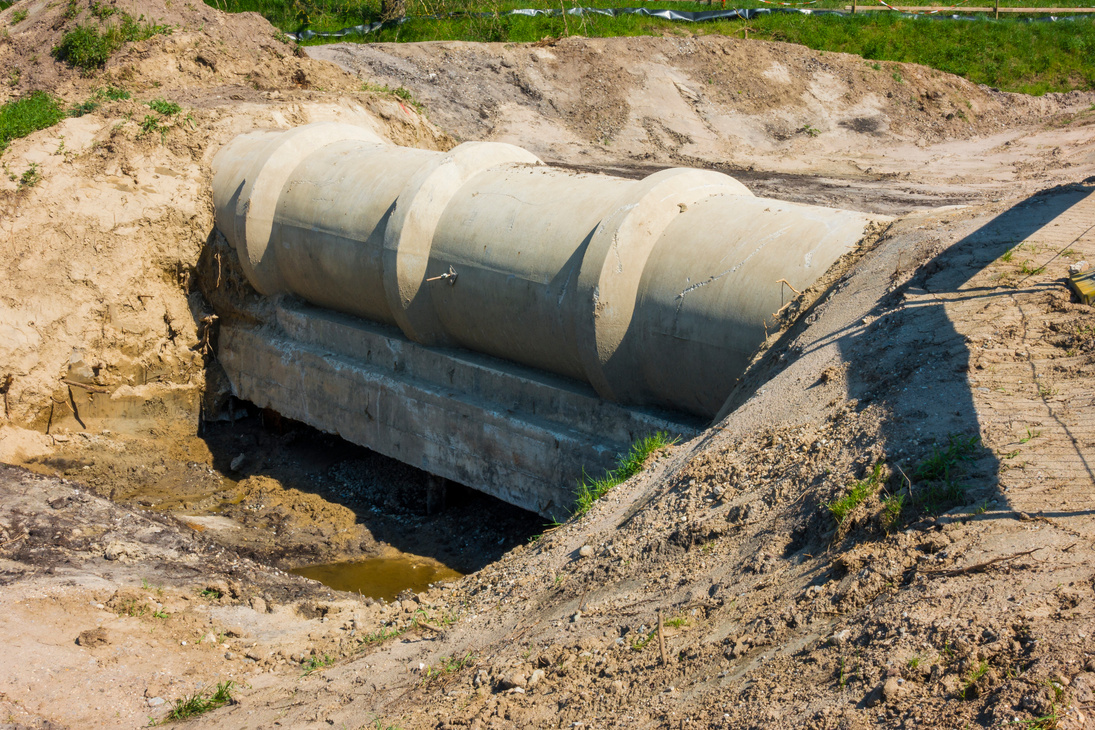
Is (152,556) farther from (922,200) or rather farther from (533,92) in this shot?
(533,92)

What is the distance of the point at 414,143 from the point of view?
552 inches

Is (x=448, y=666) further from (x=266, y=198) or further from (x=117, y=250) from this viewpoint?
(x=117, y=250)

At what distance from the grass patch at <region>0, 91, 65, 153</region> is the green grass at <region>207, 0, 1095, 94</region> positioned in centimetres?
1068

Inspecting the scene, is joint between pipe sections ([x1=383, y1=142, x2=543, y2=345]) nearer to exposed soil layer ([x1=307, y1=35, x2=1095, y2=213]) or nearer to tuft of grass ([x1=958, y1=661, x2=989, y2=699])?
tuft of grass ([x1=958, y1=661, x2=989, y2=699])

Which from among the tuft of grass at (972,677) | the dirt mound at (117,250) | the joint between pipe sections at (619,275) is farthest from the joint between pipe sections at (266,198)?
the tuft of grass at (972,677)

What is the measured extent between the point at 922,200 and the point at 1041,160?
4.16 metres

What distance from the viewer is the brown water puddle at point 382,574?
8.55m

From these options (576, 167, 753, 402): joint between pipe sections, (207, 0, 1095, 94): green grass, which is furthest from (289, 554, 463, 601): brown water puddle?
(207, 0, 1095, 94): green grass

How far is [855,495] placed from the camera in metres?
4.24

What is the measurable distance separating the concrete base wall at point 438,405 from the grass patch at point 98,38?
210 inches

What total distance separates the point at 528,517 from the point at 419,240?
10.6 ft

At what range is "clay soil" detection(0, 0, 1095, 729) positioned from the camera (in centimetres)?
348

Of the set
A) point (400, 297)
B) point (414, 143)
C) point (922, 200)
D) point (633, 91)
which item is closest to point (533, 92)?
point (633, 91)

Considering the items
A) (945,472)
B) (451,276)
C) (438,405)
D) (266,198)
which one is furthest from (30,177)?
(945,472)
